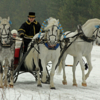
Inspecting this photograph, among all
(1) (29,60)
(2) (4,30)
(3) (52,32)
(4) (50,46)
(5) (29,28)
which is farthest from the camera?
(5) (29,28)

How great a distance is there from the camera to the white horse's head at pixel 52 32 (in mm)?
7824

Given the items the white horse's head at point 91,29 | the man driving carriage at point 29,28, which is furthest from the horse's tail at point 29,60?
the white horse's head at point 91,29

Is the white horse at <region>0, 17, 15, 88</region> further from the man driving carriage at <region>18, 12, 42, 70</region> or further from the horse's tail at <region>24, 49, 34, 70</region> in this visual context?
the man driving carriage at <region>18, 12, 42, 70</region>

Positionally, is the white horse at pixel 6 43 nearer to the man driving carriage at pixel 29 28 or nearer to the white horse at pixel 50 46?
the white horse at pixel 50 46

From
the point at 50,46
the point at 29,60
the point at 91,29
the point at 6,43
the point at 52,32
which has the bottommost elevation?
the point at 29,60

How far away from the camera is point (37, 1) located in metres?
61.2

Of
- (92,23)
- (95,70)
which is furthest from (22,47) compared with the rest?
(95,70)

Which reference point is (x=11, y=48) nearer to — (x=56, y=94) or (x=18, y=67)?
(x=18, y=67)

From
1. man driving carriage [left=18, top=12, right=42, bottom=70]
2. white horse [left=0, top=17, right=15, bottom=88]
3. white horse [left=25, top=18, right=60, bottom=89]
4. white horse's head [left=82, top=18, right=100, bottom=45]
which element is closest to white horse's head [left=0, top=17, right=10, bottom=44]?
white horse [left=0, top=17, right=15, bottom=88]

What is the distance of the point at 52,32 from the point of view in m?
7.94

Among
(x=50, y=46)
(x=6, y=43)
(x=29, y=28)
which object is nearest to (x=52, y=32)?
(x=50, y=46)

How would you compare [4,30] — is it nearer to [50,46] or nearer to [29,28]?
[50,46]

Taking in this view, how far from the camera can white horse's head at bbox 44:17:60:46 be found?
782 cm

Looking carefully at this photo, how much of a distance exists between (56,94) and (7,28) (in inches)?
87.9
